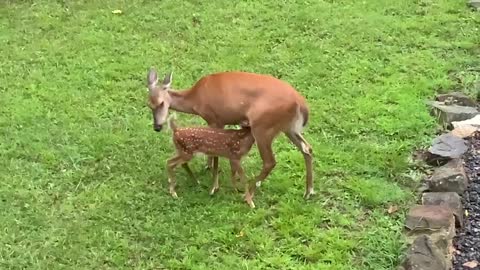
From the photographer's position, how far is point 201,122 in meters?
6.27

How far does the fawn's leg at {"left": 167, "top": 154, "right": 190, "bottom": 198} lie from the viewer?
524cm

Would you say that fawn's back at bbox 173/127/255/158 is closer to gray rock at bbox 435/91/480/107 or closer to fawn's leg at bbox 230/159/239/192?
fawn's leg at bbox 230/159/239/192

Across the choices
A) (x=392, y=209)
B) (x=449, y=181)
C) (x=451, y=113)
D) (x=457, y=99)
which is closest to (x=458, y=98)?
(x=457, y=99)

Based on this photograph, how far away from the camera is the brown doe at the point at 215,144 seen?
506 cm

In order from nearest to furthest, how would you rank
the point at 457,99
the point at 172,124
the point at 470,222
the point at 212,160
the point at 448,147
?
the point at 470,222, the point at 172,124, the point at 212,160, the point at 448,147, the point at 457,99

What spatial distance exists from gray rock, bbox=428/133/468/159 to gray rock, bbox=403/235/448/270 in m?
1.15

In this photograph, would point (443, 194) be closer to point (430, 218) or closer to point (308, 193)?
point (430, 218)

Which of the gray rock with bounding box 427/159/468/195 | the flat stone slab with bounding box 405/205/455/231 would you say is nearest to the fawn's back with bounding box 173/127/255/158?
the flat stone slab with bounding box 405/205/455/231

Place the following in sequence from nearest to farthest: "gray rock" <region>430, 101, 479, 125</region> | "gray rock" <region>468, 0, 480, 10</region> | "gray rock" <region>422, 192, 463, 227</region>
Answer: "gray rock" <region>422, 192, 463, 227</region>
"gray rock" <region>430, 101, 479, 125</region>
"gray rock" <region>468, 0, 480, 10</region>

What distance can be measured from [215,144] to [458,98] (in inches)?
91.3

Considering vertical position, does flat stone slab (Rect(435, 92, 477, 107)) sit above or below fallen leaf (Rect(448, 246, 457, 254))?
below

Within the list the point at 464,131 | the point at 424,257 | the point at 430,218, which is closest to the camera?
the point at 424,257

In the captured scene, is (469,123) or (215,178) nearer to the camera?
(215,178)

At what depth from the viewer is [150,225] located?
4984 millimetres
